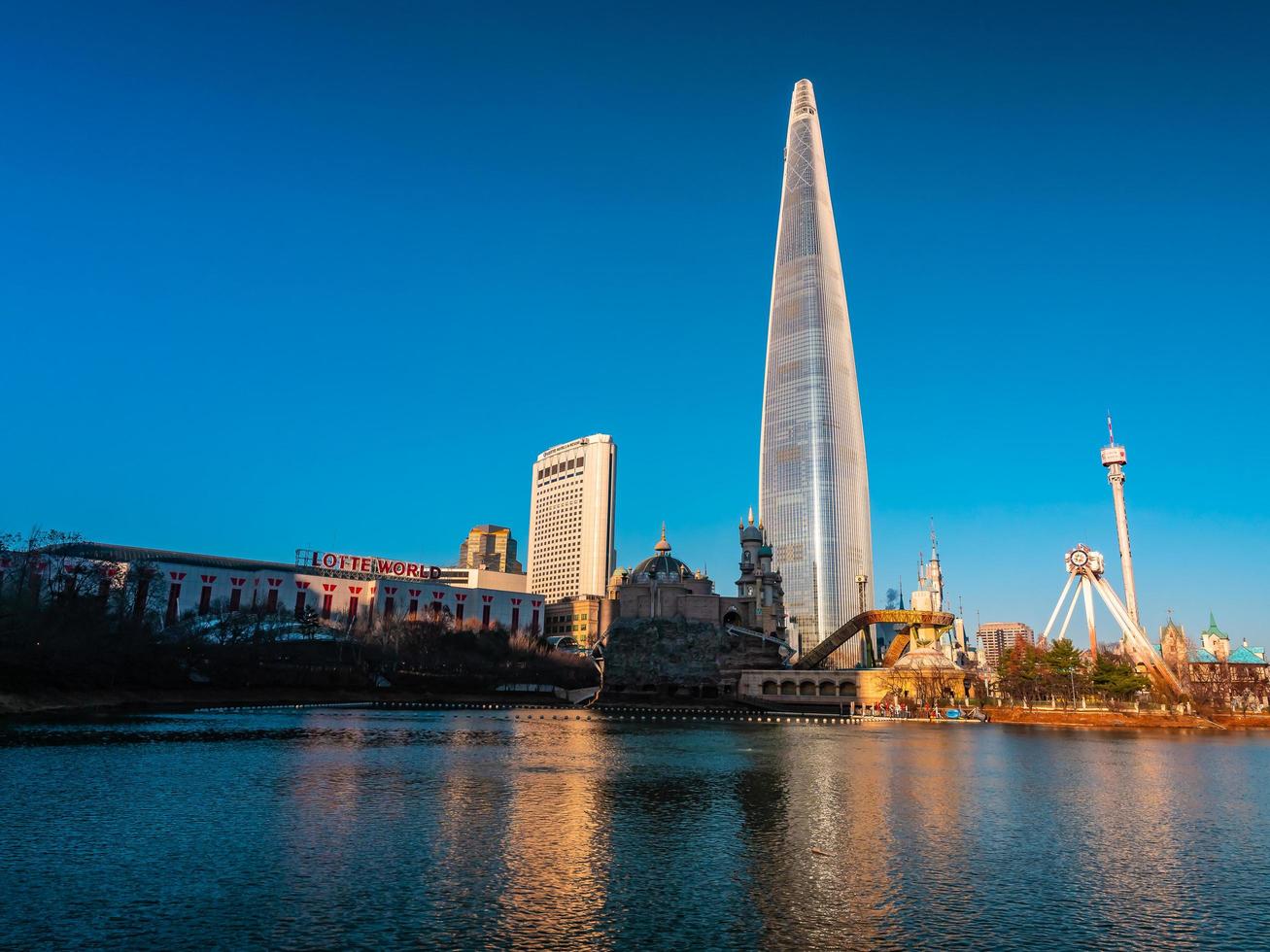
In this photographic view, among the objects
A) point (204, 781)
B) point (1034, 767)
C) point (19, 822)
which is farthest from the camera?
point (1034, 767)

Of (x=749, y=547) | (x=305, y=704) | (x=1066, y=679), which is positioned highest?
(x=749, y=547)

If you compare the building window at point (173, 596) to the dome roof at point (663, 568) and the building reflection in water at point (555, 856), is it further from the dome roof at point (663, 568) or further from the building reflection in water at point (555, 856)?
the building reflection in water at point (555, 856)

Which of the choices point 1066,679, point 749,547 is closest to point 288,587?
point 749,547

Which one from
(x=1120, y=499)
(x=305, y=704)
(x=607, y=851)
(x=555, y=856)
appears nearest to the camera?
(x=555, y=856)

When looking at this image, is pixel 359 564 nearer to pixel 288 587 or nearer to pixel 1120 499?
pixel 288 587

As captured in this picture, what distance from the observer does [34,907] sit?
1842 cm

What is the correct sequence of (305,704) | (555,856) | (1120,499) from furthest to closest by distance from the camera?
(1120,499), (305,704), (555,856)

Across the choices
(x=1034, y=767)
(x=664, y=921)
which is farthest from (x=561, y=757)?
(x=664, y=921)

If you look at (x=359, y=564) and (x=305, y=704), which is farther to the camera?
(x=359, y=564)

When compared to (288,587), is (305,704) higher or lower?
lower

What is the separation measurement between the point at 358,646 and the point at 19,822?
120342 millimetres

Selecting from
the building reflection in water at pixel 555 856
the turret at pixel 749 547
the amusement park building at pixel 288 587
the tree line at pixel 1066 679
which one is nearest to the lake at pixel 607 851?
the building reflection in water at pixel 555 856

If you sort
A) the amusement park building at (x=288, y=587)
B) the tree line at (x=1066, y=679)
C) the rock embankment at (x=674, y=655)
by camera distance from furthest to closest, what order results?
1. the rock embankment at (x=674, y=655)
2. the amusement park building at (x=288, y=587)
3. the tree line at (x=1066, y=679)

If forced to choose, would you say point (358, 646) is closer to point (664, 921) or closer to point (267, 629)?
point (267, 629)
